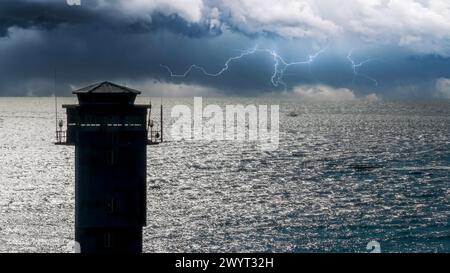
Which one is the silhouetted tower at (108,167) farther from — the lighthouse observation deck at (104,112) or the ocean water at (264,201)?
the ocean water at (264,201)

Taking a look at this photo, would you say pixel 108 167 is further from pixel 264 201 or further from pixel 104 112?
pixel 264 201

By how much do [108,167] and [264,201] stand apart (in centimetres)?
5868

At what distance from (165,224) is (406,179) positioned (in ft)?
170

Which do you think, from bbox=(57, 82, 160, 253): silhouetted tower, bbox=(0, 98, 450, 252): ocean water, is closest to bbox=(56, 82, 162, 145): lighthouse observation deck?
bbox=(57, 82, 160, 253): silhouetted tower

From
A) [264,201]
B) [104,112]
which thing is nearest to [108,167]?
[104,112]

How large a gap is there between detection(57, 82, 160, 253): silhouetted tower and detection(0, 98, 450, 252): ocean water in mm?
31821

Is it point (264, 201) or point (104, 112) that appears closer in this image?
point (104, 112)

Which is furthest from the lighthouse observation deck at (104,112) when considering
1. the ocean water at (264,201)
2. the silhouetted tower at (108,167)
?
→ the ocean water at (264,201)

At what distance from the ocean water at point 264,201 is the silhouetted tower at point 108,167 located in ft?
104

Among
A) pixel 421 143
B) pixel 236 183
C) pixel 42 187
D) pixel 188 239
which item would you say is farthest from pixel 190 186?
pixel 421 143

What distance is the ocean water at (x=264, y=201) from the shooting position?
2835 inches

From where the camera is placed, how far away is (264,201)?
308ft

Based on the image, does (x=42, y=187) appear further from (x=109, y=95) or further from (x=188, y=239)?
(x=109, y=95)

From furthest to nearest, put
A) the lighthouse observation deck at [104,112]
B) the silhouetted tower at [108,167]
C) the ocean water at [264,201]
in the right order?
the ocean water at [264,201] < the lighthouse observation deck at [104,112] < the silhouetted tower at [108,167]
